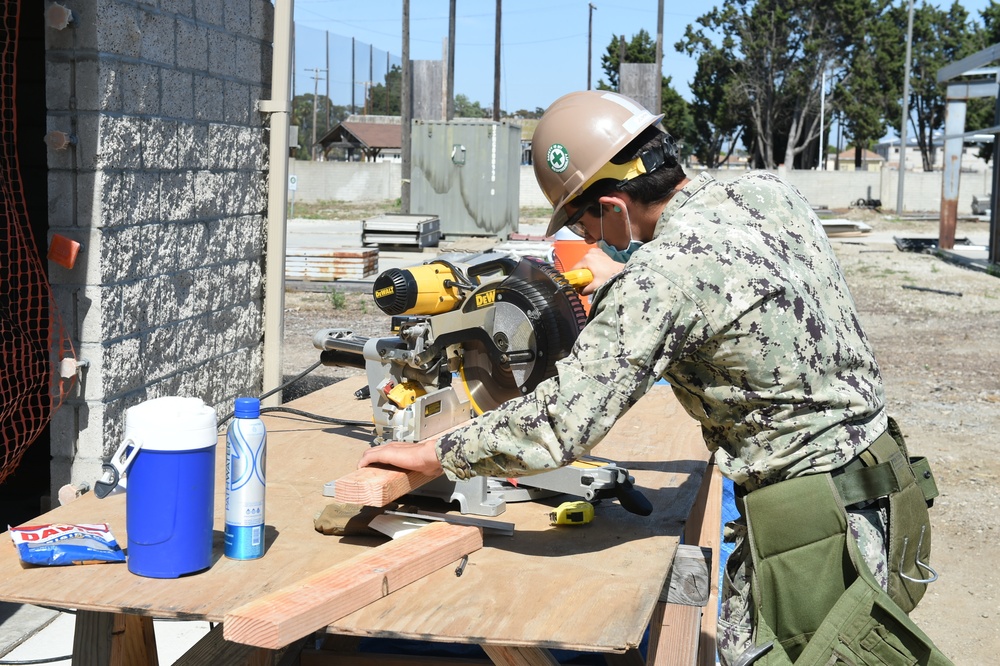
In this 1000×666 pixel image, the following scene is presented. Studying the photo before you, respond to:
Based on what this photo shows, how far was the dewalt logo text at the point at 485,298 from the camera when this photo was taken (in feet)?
9.28

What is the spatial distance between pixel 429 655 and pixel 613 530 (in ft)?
3.12

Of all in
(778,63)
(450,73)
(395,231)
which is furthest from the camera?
(778,63)

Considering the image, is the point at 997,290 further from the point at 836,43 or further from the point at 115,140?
the point at 836,43

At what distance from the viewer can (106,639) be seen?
236 cm

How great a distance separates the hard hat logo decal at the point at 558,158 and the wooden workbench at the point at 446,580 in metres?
0.88

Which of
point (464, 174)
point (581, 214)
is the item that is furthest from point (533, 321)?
point (464, 174)

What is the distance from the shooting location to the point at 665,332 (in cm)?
211

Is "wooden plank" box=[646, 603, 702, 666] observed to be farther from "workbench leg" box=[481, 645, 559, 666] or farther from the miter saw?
"workbench leg" box=[481, 645, 559, 666]

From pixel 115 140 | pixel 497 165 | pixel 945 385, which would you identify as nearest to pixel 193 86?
pixel 115 140

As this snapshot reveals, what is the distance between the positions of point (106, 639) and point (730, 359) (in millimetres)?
1539

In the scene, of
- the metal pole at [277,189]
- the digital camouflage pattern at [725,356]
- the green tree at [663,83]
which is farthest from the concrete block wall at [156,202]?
the green tree at [663,83]

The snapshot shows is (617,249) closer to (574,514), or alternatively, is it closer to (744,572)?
(574,514)

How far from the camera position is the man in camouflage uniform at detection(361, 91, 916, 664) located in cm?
213

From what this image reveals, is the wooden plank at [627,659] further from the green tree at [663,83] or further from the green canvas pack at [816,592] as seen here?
the green tree at [663,83]
